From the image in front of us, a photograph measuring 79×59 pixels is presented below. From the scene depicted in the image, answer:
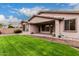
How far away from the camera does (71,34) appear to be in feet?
19.9

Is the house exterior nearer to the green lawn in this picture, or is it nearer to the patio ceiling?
the patio ceiling

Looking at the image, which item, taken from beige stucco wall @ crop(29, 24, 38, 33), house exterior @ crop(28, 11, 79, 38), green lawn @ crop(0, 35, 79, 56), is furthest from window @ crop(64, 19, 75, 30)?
beige stucco wall @ crop(29, 24, 38, 33)

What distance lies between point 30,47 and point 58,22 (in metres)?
0.97

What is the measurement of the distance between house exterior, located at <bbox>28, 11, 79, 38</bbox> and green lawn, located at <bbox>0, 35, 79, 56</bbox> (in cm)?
32

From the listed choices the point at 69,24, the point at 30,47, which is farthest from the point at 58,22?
the point at 30,47

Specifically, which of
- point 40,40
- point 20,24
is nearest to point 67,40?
point 40,40

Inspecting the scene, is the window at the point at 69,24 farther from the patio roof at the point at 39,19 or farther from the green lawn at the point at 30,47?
the green lawn at the point at 30,47

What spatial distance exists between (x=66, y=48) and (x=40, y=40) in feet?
2.38

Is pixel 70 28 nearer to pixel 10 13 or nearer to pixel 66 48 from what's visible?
pixel 66 48

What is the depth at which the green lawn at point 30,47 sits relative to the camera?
6.01 m

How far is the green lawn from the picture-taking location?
601 centimetres

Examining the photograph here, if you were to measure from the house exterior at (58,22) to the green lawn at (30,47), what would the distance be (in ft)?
1.06

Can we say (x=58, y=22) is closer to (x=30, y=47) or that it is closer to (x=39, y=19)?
(x=39, y=19)

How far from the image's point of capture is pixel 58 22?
6066 mm
